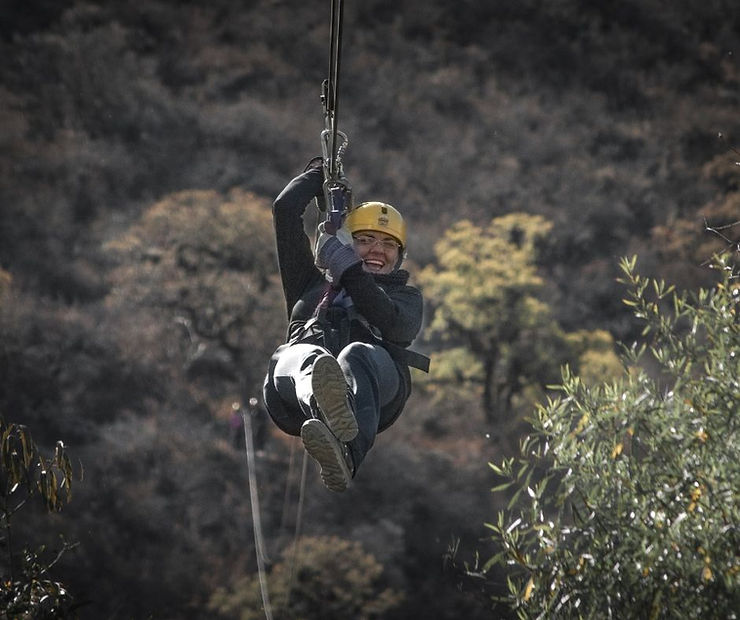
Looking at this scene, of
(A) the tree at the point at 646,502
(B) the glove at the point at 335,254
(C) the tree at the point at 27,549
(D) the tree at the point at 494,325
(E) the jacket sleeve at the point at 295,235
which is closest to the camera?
(A) the tree at the point at 646,502

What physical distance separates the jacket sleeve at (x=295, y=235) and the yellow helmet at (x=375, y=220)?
309mm

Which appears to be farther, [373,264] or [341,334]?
[373,264]

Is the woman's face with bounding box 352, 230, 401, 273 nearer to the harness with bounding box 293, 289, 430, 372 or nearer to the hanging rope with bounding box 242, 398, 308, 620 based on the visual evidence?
the harness with bounding box 293, 289, 430, 372

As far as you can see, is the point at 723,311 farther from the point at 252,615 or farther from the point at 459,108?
the point at 459,108

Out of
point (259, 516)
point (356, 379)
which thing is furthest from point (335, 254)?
point (259, 516)

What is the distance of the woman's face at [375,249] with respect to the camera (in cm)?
654

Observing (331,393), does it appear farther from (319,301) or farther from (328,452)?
(319,301)

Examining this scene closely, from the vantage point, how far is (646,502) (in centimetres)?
552

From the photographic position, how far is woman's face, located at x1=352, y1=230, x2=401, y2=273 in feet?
21.5

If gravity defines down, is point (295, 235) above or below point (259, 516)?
below

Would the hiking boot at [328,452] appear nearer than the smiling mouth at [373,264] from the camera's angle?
Yes

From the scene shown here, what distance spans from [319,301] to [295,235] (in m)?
0.32

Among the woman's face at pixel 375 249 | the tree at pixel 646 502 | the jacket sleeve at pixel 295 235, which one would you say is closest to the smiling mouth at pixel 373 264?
the woman's face at pixel 375 249

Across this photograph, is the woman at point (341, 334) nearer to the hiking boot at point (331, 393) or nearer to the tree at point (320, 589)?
the hiking boot at point (331, 393)
